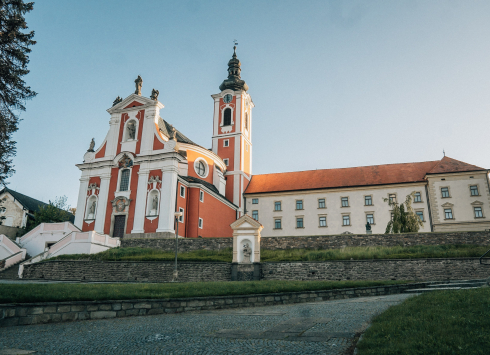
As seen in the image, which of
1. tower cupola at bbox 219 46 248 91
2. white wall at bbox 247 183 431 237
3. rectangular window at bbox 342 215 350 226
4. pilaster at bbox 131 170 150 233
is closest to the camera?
pilaster at bbox 131 170 150 233

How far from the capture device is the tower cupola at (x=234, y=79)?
164 ft

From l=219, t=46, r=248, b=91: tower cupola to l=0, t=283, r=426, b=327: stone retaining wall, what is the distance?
129ft

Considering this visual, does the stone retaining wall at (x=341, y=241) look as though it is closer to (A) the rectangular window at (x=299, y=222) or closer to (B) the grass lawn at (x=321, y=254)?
(B) the grass lawn at (x=321, y=254)

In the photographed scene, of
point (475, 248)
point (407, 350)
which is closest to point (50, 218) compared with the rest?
point (475, 248)

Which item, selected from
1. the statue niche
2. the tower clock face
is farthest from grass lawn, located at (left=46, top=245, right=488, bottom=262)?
the tower clock face

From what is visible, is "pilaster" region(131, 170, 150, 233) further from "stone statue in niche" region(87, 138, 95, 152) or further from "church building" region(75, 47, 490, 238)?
"stone statue in niche" region(87, 138, 95, 152)

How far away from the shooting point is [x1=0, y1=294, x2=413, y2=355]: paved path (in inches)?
240

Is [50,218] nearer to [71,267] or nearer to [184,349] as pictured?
[71,267]

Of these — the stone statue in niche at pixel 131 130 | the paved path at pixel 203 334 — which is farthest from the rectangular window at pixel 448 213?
the paved path at pixel 203 334

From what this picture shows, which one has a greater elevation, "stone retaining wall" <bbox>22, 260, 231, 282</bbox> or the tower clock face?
the tower clock face

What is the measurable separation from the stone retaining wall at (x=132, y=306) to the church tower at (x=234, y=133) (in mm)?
31368

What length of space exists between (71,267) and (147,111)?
59.7ft

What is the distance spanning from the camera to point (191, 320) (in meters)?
9.00

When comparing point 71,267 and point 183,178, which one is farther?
point 183,178
